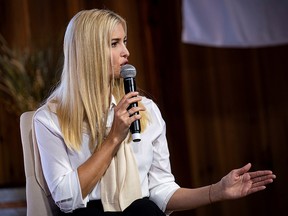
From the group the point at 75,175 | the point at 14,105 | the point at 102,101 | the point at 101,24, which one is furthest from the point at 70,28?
the point at 14,105

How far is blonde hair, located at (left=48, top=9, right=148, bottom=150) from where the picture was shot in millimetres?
1811

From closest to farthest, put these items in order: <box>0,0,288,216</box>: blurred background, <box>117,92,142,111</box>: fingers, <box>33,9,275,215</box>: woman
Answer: <box>117,92,142,111</box>: fingers
<box>33,9,275,215</box>: woman
<box>0,0,288,216</box>: blurred background

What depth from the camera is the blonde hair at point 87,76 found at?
181cm

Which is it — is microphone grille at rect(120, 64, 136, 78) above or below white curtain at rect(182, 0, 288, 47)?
below

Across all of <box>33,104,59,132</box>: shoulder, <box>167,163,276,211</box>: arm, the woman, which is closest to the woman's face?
the woman

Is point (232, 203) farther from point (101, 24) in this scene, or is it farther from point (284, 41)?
point (101, 24)

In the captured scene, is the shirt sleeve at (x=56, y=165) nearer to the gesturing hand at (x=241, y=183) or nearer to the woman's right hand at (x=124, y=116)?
the woman's right hand at (x=124, y=116)

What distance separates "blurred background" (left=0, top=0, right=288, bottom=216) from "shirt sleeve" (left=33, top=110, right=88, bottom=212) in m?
1.48

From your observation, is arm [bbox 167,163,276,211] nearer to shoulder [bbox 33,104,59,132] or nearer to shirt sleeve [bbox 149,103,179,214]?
shirt sleeve [bbox 149,103,179,214]

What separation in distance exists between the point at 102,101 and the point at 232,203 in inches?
71.1

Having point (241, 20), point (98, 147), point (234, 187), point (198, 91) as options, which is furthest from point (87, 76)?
point (198, 91)

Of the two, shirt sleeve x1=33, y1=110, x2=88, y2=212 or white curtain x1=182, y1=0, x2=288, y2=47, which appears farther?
white curtain x1=182, y1=0, x2=288, y2=47

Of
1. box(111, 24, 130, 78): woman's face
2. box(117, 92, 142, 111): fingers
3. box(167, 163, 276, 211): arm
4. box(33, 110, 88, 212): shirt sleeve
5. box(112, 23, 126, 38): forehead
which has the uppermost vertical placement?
box(112, 23, 126, 38): forehead

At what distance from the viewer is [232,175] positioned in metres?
1.77
